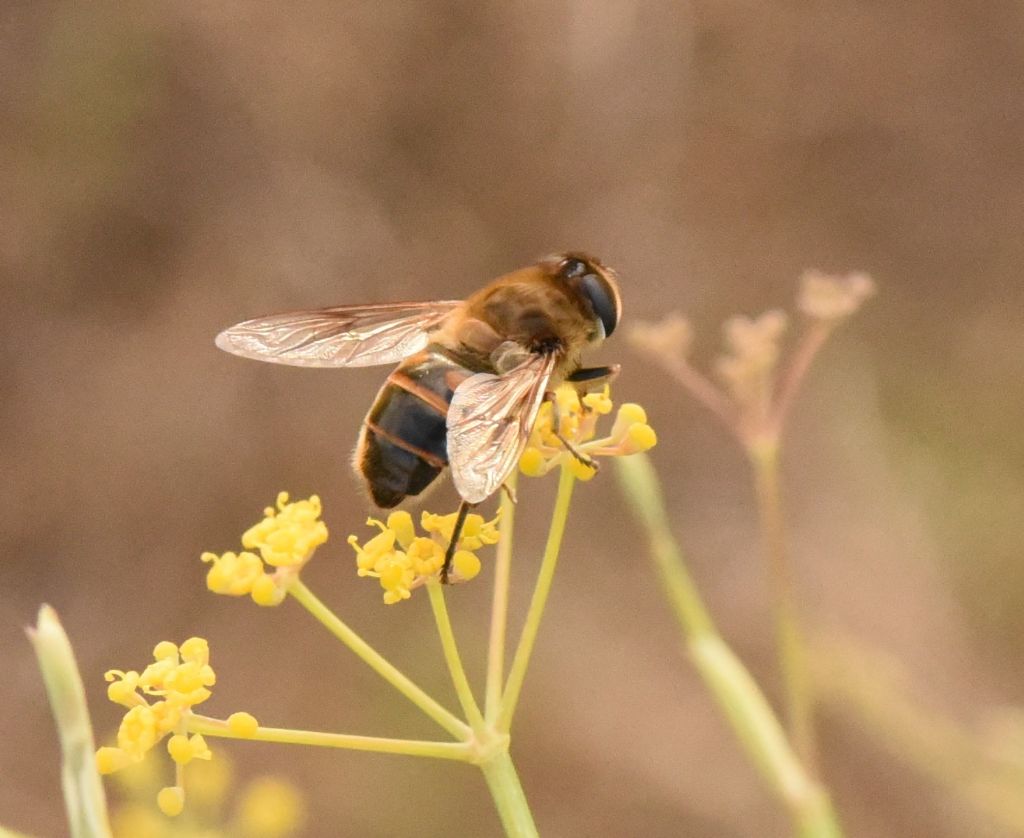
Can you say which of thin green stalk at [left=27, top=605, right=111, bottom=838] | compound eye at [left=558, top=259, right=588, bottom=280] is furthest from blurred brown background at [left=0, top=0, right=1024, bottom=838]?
thin green stalk at [left=27, top=605, right=111, bottom=838]

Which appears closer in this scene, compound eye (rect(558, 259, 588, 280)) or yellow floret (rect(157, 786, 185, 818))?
yellow floret (rect(157, 786, 185, 818))

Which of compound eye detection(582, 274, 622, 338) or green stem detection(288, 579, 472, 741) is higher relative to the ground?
compound eye detection(582, 274, 622, 338)

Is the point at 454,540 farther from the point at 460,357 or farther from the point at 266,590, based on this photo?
the point at 460,357

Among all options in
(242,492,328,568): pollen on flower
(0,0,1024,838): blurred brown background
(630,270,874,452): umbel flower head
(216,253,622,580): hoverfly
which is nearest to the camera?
(242,492,328,568): pollen on flower

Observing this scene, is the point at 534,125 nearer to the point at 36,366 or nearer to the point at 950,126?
the point at 950,126

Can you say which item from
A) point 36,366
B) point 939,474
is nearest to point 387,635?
point 36,366

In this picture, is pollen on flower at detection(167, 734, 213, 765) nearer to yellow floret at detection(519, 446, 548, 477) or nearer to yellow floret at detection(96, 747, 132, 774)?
yellow floret at detection(96, 747, 132, 774)

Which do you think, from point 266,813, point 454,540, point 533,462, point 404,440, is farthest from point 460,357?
point 266,813

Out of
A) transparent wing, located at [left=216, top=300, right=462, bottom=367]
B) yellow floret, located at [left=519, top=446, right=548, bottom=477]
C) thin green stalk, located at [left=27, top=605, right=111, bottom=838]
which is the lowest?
thin green stalk, located at [left=27, top=605, right=111, bottom=838]
